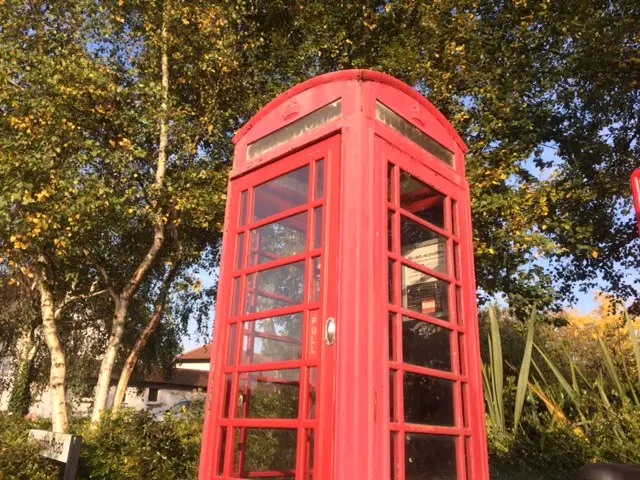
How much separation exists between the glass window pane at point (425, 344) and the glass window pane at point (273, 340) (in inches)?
25.3

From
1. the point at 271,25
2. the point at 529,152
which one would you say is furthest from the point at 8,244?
the point at 529,152

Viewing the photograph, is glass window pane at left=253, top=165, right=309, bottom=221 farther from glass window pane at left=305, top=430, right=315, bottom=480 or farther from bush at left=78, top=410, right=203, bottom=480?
bush at left=78, top=410, right=203, bottom=480

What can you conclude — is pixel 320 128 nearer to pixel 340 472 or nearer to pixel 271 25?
pixel 340 472

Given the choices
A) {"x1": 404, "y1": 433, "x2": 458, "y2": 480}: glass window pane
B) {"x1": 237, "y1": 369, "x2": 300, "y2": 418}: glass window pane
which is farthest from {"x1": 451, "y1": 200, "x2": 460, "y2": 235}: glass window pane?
{"x1": 237, "y1": 369, "x2": 300, "y2": 418}: glass window pane

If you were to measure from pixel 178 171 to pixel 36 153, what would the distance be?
2427mm

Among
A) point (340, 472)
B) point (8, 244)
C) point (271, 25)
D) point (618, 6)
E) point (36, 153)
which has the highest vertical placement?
point (271, 25)

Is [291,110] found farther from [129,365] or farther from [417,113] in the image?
[129,365]

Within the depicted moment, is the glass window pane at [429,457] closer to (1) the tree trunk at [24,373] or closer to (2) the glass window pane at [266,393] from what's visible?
(2) the glass window pane at [266,393]

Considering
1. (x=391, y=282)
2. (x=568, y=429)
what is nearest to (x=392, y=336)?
(x=391, y=282)

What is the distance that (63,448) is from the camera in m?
5.22

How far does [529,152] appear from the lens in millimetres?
8898

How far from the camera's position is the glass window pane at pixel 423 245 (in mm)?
3299

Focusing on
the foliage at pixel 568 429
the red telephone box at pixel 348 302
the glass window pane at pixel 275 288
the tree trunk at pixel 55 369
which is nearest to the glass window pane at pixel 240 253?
the red telephone box at pixel 348 302

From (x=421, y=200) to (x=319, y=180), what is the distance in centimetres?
73
